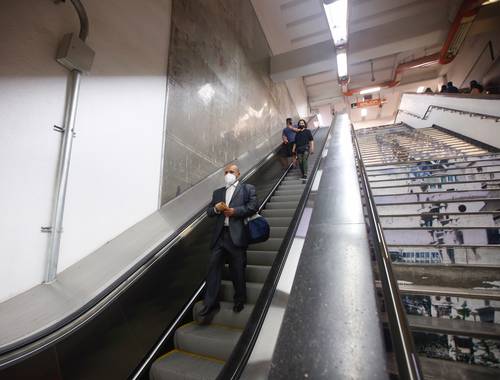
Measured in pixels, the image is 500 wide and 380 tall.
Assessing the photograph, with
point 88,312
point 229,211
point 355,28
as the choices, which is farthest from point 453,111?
point 88,312

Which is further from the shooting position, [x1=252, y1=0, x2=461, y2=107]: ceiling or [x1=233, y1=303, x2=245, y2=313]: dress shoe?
[x1=252, y1=0, x2=461, y2=107]: ceiling

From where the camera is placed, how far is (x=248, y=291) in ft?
7.63

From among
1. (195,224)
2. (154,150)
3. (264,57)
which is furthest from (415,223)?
(264,57)

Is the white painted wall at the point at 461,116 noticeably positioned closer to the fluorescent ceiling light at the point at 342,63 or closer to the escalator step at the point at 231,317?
the fluorescent ceiling light at the point at 342,63

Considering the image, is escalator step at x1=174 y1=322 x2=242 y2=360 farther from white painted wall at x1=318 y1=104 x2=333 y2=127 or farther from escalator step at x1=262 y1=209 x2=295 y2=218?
white painted wall at x1=318 y1=104 x2=333 y2=127

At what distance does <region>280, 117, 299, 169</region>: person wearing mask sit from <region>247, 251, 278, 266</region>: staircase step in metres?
3.68

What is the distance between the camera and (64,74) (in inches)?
80.1

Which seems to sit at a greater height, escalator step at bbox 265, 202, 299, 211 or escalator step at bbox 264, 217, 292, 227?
escalator step at bbox 265, 202, 299, 211

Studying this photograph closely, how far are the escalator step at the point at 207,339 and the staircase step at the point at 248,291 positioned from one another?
330mm

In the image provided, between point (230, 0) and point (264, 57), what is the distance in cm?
251

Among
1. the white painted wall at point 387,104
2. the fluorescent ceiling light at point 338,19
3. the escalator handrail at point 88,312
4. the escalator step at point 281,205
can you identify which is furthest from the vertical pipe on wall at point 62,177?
the white painted wall at point 387,104

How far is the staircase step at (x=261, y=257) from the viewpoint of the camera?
2.75 meters

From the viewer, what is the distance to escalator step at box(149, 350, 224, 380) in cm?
165

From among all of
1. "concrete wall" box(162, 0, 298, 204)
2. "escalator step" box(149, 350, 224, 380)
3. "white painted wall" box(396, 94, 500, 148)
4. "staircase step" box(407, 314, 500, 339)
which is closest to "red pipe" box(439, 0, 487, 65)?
"white painted wall" box(396, 94, 500, 148)
